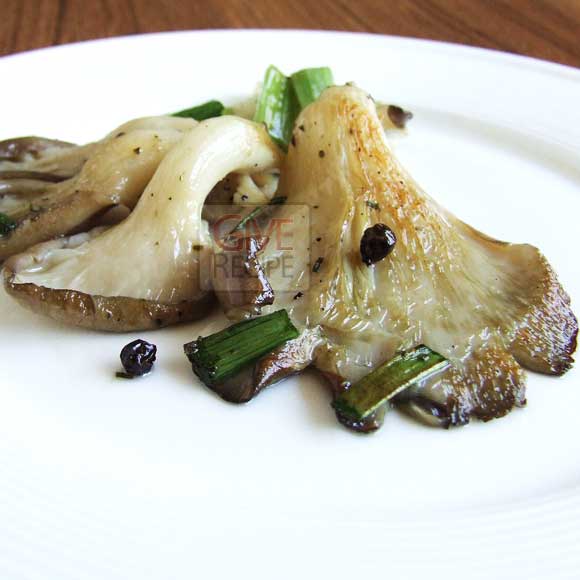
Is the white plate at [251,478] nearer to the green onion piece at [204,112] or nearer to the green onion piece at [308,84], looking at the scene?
the green onion piece at [308,84]

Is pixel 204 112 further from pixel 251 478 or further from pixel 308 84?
pixel 251 478

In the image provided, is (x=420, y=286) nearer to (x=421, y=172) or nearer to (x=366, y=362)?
(x=366, y=362)

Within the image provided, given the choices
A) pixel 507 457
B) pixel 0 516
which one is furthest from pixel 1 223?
pixel 507 457

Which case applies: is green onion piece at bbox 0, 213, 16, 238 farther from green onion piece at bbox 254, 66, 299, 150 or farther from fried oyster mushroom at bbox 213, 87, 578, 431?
green onion piece at bbox 254, 66, 299, 150

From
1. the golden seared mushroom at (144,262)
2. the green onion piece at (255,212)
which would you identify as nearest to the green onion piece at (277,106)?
the green onion piece at (255,212)
